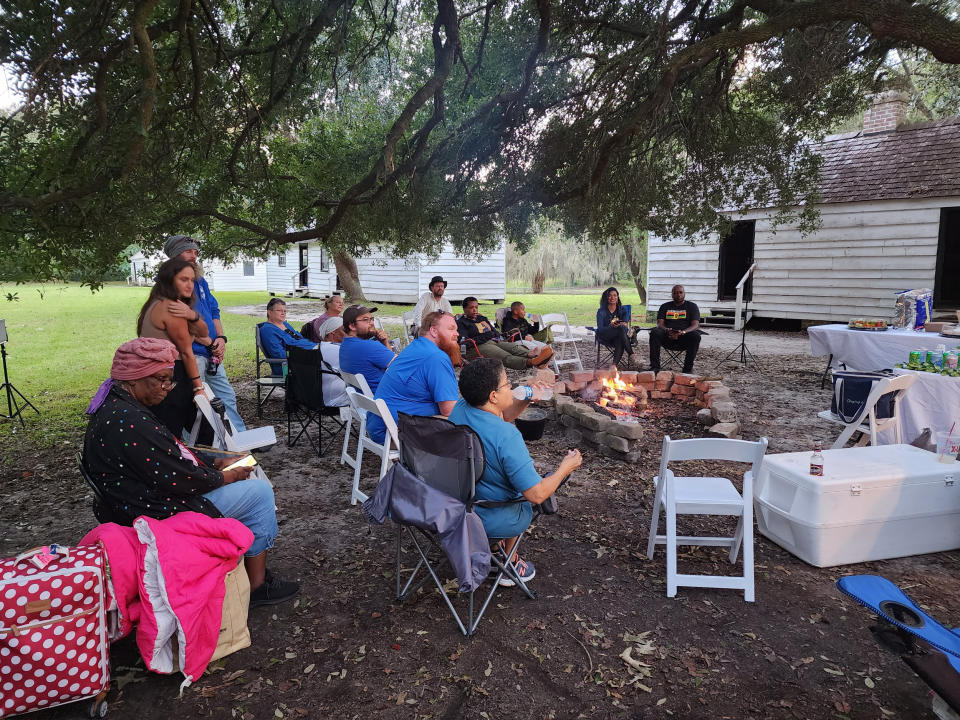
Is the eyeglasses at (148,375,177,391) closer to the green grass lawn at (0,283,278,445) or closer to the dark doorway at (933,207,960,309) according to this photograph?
the green grass lawn at (0,283,278,445)

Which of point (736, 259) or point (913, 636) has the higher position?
point (736, 259)

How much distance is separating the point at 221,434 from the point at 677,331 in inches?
253

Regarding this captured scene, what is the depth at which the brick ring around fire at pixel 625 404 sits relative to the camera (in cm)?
517

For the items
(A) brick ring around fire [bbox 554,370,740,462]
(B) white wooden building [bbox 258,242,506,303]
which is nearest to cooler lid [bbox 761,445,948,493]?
(A) brick ring around fire [bbox 554,370,740,462]

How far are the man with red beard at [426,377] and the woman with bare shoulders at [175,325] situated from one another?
1.36 m

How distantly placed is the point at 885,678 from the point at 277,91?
721 centimetres

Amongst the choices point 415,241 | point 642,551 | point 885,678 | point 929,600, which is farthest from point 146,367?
point 415,241

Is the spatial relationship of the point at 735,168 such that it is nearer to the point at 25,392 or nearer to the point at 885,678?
the point at 885,678

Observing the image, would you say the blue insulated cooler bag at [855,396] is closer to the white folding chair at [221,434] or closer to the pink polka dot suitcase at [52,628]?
the white folding chair at [221,434]

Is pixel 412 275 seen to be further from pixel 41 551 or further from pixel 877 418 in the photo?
pixel 41 551

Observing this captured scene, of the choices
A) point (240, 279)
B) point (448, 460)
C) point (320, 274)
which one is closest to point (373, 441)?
point (448, 460)

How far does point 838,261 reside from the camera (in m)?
12.8

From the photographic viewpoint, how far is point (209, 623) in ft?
8.02

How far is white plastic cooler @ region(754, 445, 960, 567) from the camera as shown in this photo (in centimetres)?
327
